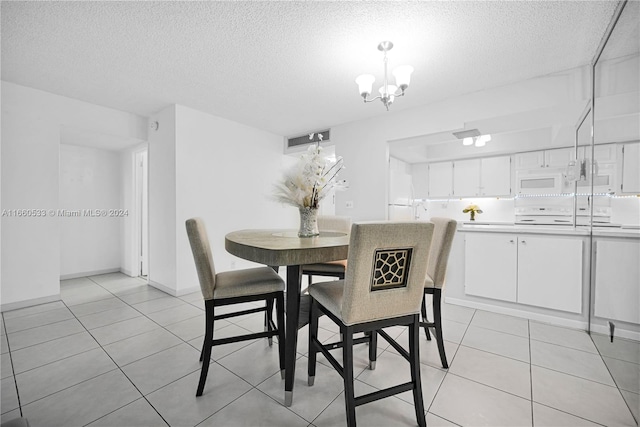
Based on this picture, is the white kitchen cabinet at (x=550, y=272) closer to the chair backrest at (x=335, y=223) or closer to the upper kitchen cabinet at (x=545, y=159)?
the chair backrest at (x=335, y=223)

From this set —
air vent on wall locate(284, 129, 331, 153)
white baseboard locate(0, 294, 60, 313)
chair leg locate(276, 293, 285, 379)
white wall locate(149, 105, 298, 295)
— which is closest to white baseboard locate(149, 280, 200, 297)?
white wall locate(149, 105, 298, 295)

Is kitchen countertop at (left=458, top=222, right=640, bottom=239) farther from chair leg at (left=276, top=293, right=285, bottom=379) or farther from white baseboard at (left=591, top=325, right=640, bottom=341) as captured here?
chair leg at (left=276, top=293, right=285, bottom=379)

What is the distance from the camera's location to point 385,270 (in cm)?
129

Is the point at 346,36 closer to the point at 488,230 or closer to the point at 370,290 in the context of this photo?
the point at 370,290

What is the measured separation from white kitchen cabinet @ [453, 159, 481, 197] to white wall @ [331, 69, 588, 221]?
3.21ft

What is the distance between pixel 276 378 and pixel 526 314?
2.60m

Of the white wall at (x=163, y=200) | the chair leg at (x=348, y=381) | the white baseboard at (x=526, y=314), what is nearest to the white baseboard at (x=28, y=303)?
the white wall at (x=163, y=200)

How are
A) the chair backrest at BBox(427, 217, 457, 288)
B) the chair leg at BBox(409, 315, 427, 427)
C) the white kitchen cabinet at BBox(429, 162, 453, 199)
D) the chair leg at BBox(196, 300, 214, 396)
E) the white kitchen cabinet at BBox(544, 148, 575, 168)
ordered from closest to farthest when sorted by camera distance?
the chair leg at BBox(409, 315, 427, 427), the chair leg at BBox(196, 300, 214, 396), the chair backrest at BBox(427, 217, 457, 288), the white kitchen cabinet at BBox(544, 148, 575, 168), the white kitchen cabinet at BBox(429, 162, 453, 199)

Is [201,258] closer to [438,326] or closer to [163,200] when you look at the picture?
[438,326]

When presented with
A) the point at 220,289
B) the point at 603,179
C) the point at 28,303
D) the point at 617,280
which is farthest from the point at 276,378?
the point at 28,303

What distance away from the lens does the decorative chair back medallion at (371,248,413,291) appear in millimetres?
1265

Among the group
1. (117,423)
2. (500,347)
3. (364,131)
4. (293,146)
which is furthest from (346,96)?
(117,423)

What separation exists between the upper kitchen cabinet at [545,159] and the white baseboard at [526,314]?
2610 millimetres

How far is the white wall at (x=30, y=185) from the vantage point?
2969 millimetres
